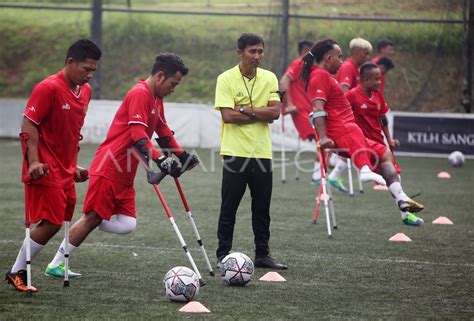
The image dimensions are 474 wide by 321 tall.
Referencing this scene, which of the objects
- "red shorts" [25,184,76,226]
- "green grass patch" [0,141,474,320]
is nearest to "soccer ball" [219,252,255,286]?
"green grass patch" [0,141,474,320]

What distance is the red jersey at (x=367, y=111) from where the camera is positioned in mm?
10984

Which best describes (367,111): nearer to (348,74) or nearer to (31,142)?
(348,74)

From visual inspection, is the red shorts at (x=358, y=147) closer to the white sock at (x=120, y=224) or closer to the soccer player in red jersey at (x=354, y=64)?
the soccer player in red jersey at (x=354, y=64)

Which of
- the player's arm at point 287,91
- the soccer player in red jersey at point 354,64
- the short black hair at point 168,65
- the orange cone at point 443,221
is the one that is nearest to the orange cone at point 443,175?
the player's arm at point 287,91

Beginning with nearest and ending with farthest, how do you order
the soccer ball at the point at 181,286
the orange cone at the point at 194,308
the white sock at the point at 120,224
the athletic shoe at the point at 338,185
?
1. the orange cone at the point at 194,308
2. the soccer ball at the point at 181,286
3. the white sock at the point at 120,224
4. the athletic shoe at the point at 338,185

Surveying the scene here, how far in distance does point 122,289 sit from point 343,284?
1.87 metres

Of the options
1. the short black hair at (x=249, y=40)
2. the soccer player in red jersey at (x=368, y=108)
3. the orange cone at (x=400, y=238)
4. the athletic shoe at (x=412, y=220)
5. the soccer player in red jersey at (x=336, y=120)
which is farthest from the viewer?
the athletic shoe at (x=412, y=220)

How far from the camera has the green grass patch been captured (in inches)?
268

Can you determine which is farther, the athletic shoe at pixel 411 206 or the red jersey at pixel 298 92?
the red jersey at pixel 298 92

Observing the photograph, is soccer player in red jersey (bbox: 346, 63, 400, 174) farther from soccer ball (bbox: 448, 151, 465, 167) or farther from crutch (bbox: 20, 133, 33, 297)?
soccer ball (bbox: 448, 151, 465, 167)

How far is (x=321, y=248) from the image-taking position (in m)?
9.85

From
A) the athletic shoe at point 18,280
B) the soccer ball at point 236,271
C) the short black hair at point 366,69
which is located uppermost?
the short black hair at point 366,69

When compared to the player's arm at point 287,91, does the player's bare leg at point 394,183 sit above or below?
below

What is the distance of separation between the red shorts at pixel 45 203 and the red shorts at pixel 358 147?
3.94m
